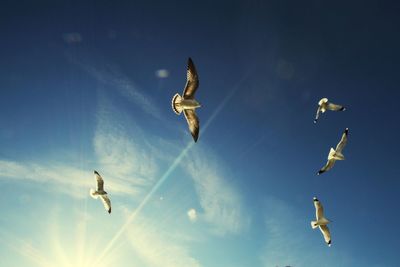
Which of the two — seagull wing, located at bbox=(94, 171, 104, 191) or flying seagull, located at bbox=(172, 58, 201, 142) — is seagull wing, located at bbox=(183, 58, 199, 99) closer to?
flying seagull, located at bbox=(172, 58, 201, 142)

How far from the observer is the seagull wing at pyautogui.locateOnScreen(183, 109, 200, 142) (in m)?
27.0

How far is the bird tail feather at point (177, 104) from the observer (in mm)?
26531

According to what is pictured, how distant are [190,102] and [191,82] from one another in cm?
139

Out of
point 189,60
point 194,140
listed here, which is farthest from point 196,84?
point 194,140

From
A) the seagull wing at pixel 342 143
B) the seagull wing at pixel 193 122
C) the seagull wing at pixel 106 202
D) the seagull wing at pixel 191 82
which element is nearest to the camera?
the seagull wing at pixel 191 82

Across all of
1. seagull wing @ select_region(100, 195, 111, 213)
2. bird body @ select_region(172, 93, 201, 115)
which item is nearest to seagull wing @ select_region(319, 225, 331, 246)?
bird body @ select_region(172, 93, 201, 115)

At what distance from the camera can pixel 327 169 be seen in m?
34.1

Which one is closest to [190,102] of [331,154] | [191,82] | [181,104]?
[181,104]

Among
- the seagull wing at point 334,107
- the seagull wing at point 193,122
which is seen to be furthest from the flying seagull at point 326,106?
the seagull wing at point 193,122

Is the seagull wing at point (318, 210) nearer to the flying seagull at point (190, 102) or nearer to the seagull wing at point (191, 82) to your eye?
the flying seagull at point (190, 102)

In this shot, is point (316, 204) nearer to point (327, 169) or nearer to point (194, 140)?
point (327, 169)

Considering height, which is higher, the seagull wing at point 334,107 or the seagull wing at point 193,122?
the seagull wing at point 334,107

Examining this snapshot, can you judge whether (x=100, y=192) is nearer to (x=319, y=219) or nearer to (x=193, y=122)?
(x=193, y=122)

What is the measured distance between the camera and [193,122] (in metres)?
27.3
